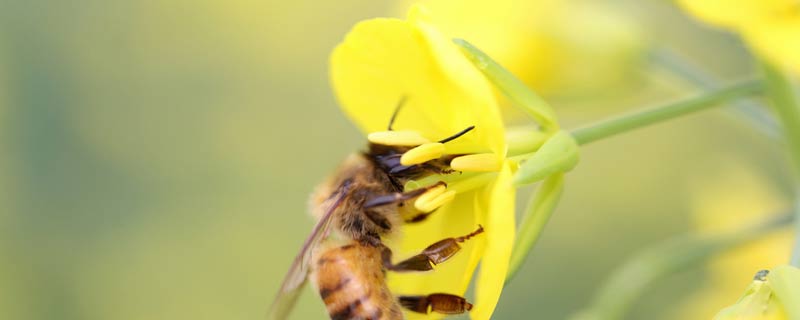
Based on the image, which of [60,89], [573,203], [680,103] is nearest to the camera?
[680,103]

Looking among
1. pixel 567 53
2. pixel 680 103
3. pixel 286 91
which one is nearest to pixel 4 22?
pixel 286 91

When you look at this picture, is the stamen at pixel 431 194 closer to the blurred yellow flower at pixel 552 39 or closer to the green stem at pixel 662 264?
the green stem at pixel 662 264

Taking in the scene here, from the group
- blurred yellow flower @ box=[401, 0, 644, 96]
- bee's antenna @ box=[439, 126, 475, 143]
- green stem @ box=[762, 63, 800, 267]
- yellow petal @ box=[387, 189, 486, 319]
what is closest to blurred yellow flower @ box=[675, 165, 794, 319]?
blurred yellow flower @ box=[401, 0, 644, 96]

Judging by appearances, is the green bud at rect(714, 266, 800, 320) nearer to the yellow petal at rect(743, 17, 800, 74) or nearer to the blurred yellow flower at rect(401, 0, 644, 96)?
the yellow petal at rect(743, 17, 800, 74)

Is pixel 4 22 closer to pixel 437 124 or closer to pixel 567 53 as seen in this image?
pixel 567 53

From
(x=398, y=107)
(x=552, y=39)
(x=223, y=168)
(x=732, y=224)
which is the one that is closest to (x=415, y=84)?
(x=398, y=107)

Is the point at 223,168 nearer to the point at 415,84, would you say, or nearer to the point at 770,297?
the point at 415,84
